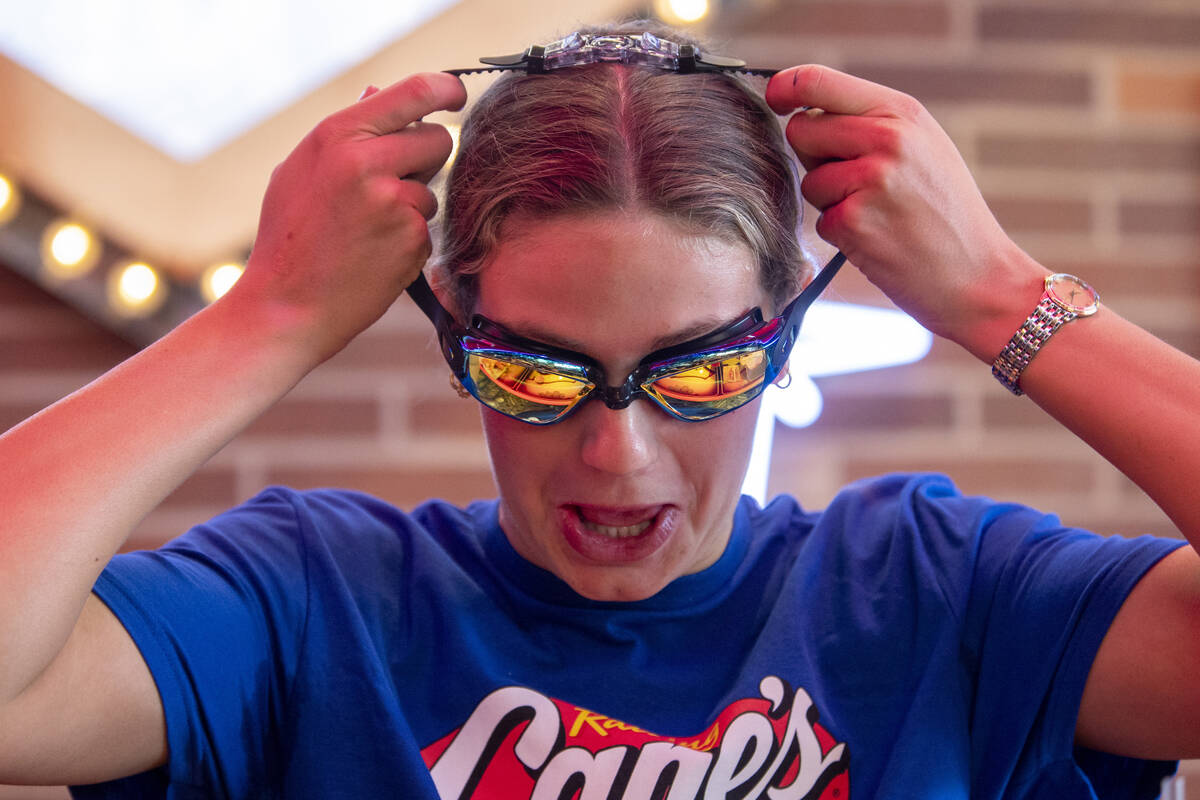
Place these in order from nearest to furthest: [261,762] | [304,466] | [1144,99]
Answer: [261,762] → [304,466] → [1144,99]

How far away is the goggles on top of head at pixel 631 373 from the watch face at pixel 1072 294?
0.65 feet

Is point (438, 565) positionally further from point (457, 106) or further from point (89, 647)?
point (457, 106)

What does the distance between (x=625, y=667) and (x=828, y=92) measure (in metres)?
0.57

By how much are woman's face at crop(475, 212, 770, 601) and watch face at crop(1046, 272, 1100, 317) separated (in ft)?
0.87

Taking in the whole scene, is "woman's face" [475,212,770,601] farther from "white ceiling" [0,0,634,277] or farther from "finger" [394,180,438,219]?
"white ceiling" [0,0,634,277]

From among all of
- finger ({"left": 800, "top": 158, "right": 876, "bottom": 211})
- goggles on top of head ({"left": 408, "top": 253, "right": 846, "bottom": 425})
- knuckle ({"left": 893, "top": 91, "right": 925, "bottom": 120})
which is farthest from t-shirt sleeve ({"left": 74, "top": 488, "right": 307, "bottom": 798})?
knuckle ({"left": 893, "top": 91, "right": 925, "bottom": 120})

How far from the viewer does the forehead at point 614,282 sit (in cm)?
98

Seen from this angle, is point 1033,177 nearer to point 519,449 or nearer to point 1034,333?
point 1034,333

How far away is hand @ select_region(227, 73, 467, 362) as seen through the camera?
1.00 metres

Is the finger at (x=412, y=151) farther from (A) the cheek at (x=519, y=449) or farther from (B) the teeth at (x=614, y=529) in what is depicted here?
(B) the teeth at (x=614, y=529)

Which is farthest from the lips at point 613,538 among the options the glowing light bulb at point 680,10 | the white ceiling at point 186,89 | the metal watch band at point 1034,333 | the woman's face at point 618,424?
the glowing light bulb at point 680,10

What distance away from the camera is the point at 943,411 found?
1989mm

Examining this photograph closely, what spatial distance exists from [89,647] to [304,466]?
990 millimetres

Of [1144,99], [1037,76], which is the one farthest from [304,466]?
[1144,99]
